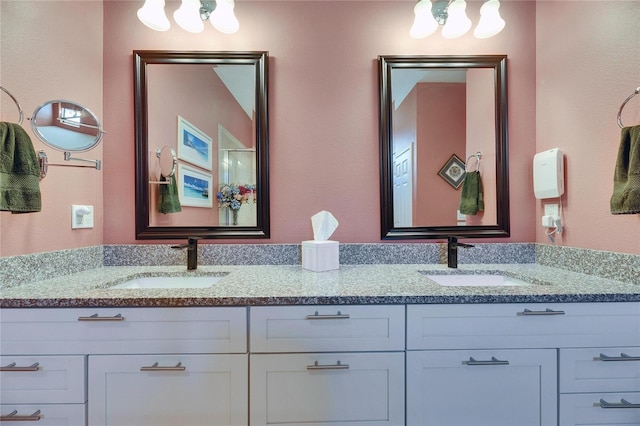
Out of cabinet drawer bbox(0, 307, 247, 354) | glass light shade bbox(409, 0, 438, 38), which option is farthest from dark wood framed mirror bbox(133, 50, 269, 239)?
glass light shade bbox(409, 0, 438, 38)

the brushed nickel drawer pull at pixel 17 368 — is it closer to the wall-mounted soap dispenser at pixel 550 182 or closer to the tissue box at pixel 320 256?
the tissue box at pixel 320 256

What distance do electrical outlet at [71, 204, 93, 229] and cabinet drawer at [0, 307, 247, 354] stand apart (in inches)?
19.2

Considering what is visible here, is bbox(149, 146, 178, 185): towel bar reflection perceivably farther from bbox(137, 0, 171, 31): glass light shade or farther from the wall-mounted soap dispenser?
the wall-mounted soap dispenser

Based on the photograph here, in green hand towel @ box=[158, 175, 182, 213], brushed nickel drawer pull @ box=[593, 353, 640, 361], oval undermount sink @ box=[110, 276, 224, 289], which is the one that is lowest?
brushed nickel drawer pull @ box=[593, 353, 640, 361]

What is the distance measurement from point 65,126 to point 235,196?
742 millimetres

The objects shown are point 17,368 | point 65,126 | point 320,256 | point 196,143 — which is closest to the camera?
point 17,368

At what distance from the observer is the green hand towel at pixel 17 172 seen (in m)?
0.89

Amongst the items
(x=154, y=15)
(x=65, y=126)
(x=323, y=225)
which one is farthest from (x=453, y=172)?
(x=65, y=126)

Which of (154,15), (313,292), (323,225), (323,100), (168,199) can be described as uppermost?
(154,15)

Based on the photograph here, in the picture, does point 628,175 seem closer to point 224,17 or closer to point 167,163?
point 224,17

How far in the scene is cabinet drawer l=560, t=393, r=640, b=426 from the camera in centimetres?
93

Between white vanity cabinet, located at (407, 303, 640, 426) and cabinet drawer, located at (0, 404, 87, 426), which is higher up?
white vanity cabinet, located at (407, 303, 640, 426)

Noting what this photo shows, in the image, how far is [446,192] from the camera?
1436 millimetres

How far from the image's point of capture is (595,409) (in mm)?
930
